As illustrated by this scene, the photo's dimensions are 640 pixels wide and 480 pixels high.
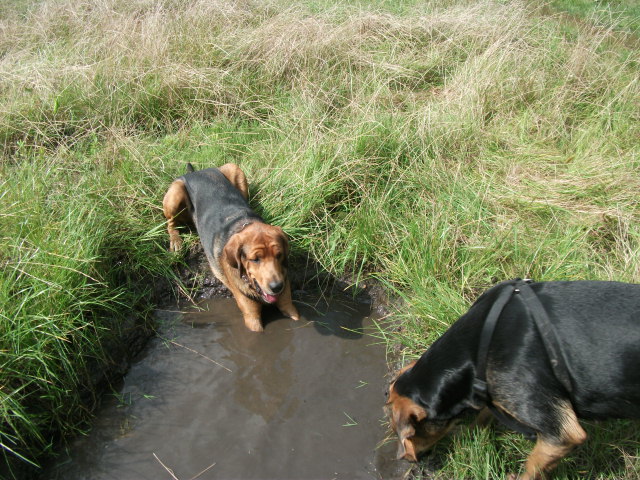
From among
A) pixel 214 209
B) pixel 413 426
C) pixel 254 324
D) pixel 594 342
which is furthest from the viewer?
pixel 214 209

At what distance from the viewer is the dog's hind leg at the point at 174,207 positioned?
489 centimetres

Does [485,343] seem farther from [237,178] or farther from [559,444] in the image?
[237,178]

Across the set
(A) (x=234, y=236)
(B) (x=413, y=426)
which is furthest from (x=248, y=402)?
(B) (x=413, y=426)

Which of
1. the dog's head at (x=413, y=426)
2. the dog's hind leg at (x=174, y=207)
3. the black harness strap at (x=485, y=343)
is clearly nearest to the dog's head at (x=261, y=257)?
the dog's hind leg at (x=174, y=207)

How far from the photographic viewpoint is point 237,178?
516cm

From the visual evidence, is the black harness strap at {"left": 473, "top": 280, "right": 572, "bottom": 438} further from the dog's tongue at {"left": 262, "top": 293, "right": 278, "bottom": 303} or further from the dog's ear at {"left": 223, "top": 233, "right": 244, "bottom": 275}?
the dog's ear at {"left": 223, "top": 233, "right": 244, "bottom": 275}

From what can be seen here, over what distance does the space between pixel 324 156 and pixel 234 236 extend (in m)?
1.62

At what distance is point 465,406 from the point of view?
2791mm

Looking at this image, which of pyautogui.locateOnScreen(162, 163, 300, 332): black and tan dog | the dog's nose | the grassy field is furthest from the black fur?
pyautogui.locateOnScreen(162, 163, 300, 332): black and tan dog

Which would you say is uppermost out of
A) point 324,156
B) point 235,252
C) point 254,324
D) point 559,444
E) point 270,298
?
point 324,156

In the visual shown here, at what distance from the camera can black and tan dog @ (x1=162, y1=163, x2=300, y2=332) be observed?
384cm

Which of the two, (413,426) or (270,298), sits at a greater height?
(413,426)

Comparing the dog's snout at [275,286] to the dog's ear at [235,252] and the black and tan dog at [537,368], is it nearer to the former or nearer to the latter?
the dog's ear at [235,252]

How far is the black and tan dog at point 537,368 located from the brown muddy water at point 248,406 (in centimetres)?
68
